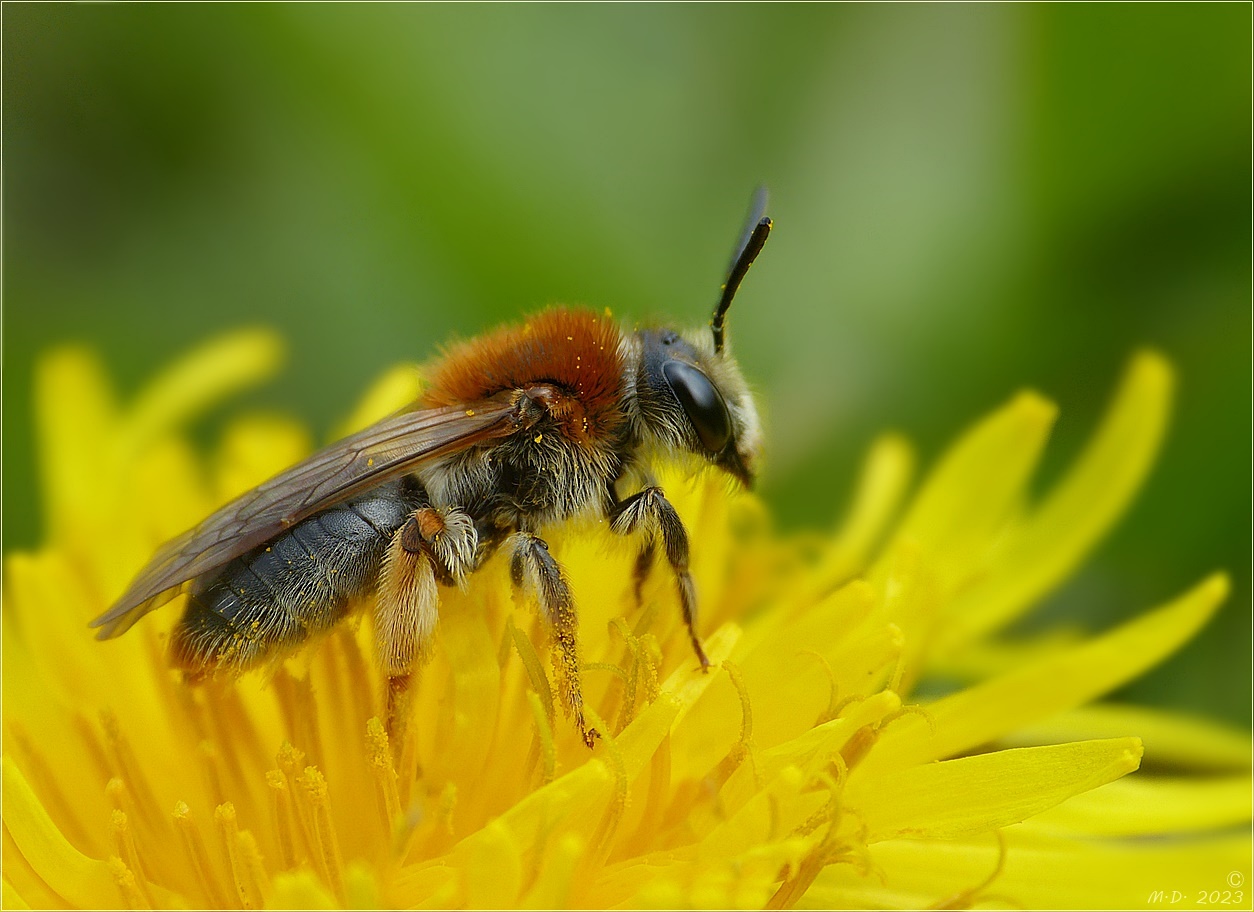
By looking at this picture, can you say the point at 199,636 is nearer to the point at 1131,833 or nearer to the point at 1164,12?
the point at 1131,833

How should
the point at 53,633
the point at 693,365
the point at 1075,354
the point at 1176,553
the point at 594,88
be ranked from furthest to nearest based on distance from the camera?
the point at 594,88 < the point at 1075,354 < the point at 1176,553 < the point at 53,633 < the point at 693,365

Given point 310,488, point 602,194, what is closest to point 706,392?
point 310,488

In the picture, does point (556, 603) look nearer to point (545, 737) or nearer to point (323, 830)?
point (545, 737)


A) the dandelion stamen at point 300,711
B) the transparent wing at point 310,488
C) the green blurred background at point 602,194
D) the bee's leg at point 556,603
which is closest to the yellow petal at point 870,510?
the green blurred background at point 602,194

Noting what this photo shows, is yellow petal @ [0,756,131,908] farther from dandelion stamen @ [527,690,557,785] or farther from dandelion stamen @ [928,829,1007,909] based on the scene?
dandelion stamen @ [928,829,1007,909]

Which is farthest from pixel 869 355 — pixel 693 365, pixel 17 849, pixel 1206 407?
pixel 17 849

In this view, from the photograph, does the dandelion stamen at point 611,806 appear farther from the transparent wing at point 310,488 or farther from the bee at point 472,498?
the transparent wing at point 310,488
